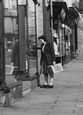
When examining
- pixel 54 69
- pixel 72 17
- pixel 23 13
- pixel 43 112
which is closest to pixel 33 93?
pixel 54 69

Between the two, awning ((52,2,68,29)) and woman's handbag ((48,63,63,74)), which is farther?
awning ((52,2,68,29))

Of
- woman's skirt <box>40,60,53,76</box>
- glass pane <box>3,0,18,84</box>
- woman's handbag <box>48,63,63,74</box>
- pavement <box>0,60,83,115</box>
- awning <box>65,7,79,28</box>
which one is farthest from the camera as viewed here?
awning <box>65,7,79,28</box>

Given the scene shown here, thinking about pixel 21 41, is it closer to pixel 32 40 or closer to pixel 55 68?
pixel 32 40

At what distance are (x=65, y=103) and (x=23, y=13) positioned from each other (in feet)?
14.2

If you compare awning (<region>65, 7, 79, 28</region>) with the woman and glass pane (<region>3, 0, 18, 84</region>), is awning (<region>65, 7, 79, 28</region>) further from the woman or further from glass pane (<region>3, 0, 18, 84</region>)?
glass pane (<region>3, 0, 18, 84</region>)

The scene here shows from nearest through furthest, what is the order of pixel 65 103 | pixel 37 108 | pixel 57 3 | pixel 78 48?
pixel 37 108
pixel 65 103
pixel 57 3
pixel 78 48

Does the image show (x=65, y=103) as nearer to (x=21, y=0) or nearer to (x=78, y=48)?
(x=21, y=0)

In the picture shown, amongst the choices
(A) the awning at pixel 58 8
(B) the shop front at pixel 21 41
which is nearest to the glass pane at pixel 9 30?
(B) the shop front at pixel 21 41

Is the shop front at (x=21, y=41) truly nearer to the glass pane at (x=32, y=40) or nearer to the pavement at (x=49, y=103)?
the glass pane at (x=32, y=40)

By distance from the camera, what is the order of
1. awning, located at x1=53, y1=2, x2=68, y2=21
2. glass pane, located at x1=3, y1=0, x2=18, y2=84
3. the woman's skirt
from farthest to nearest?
1. awning, located at x1=53, y1=2, x2=68, y2=21
2. the woman's skirt
3. glass pane, located at x1=3, y1=0, x2=18, y2=84

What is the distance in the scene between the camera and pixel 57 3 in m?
26.5

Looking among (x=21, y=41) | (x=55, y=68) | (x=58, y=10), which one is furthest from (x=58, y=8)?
A: (x=21, y=41)

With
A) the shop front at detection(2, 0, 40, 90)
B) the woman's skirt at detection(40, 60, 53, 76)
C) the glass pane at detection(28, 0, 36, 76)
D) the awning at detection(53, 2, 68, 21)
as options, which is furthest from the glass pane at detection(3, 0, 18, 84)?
the awning at detection(53, 2, 68, 21)

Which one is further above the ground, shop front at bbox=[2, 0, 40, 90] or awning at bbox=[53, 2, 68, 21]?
awning at bbox=[53, 2, 68, 21]
